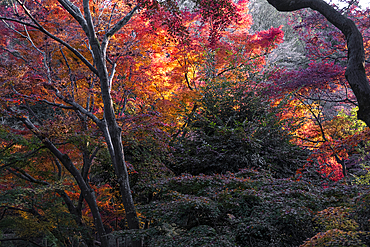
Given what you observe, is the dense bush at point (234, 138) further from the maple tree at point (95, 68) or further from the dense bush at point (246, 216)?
the dense bush at point (246, 216)

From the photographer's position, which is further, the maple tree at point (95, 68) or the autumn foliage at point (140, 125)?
the maple tree at point (95, 68)

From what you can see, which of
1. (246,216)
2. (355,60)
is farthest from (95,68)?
(355,60)

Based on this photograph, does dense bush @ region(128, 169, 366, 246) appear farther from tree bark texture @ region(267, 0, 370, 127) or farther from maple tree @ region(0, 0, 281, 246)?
maple tree @ region(0, 0, 281, 246)

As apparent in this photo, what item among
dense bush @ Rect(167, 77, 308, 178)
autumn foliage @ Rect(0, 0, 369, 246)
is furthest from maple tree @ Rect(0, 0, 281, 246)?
dense bush @ Rect(167, 77, 308, 178)

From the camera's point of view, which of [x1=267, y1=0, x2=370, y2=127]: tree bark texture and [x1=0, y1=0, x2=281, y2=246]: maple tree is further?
[x1=0, y1=0, x2=281, y2=246]: maple tree

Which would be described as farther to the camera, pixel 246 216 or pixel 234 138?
pixel 234 138

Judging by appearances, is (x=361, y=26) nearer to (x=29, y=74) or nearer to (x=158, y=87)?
(x=158, y=87)

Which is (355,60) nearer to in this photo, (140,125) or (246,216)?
(246,216)

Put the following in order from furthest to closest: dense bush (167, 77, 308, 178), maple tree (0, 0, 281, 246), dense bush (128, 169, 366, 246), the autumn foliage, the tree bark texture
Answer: dense bush (167, 77, 308, 178) < maple tree (0, 0, 281, 246) < the autumn foliage < the tree bark texture < dense bush (128, 169, 366, 246)

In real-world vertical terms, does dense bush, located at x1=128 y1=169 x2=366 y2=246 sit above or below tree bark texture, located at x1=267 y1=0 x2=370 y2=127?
below

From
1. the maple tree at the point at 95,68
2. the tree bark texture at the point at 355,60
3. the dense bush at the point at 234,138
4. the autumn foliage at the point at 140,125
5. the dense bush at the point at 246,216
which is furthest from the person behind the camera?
the dense bush at the point at 234,138

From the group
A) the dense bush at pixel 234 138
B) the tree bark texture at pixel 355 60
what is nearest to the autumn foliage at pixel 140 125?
the dense bush at pixel 234 138

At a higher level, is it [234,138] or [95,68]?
[95,68]

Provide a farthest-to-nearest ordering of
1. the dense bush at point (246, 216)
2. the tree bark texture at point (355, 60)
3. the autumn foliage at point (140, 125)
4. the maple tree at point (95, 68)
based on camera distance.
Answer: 1. the maple tree at point (95, 68)
2. the autumn foliage at point (140, 125)
3. the tree bark texture at point (355, 60)
4. the dense bush at point (246, 216)
